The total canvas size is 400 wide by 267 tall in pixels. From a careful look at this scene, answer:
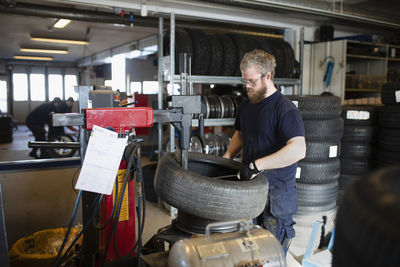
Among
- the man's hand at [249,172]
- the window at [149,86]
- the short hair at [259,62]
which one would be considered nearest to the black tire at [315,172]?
the short hair at [259,62]

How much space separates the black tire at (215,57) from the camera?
13.6ft

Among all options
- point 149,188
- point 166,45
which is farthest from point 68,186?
point 166,45

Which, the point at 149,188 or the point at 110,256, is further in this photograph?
the point at 149,188

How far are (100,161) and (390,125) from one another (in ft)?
11.4

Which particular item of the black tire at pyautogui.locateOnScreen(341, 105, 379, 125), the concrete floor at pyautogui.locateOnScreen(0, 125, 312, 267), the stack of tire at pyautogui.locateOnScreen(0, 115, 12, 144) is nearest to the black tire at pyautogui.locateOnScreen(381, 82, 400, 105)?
the black tire at pyautogui.locateOnScreen(341, 105, 379, 125)

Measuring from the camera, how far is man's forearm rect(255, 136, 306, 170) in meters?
1.84

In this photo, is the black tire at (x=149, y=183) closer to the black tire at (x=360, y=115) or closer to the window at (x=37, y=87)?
the black tire at (x=360, y=115)

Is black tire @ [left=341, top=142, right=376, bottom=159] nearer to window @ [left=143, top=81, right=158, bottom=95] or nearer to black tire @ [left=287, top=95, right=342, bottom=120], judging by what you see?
black tire @ [left=287, top=95, right=342, bottom=120]

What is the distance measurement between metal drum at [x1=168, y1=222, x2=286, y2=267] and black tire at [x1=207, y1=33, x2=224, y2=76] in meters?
3.18

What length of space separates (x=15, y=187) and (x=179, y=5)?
2725 mm

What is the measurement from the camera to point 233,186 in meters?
1.37

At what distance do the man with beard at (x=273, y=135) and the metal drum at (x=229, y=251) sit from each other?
799 mm

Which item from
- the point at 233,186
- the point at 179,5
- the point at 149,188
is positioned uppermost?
the point at 179,5

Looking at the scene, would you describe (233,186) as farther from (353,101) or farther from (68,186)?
(353,101)
